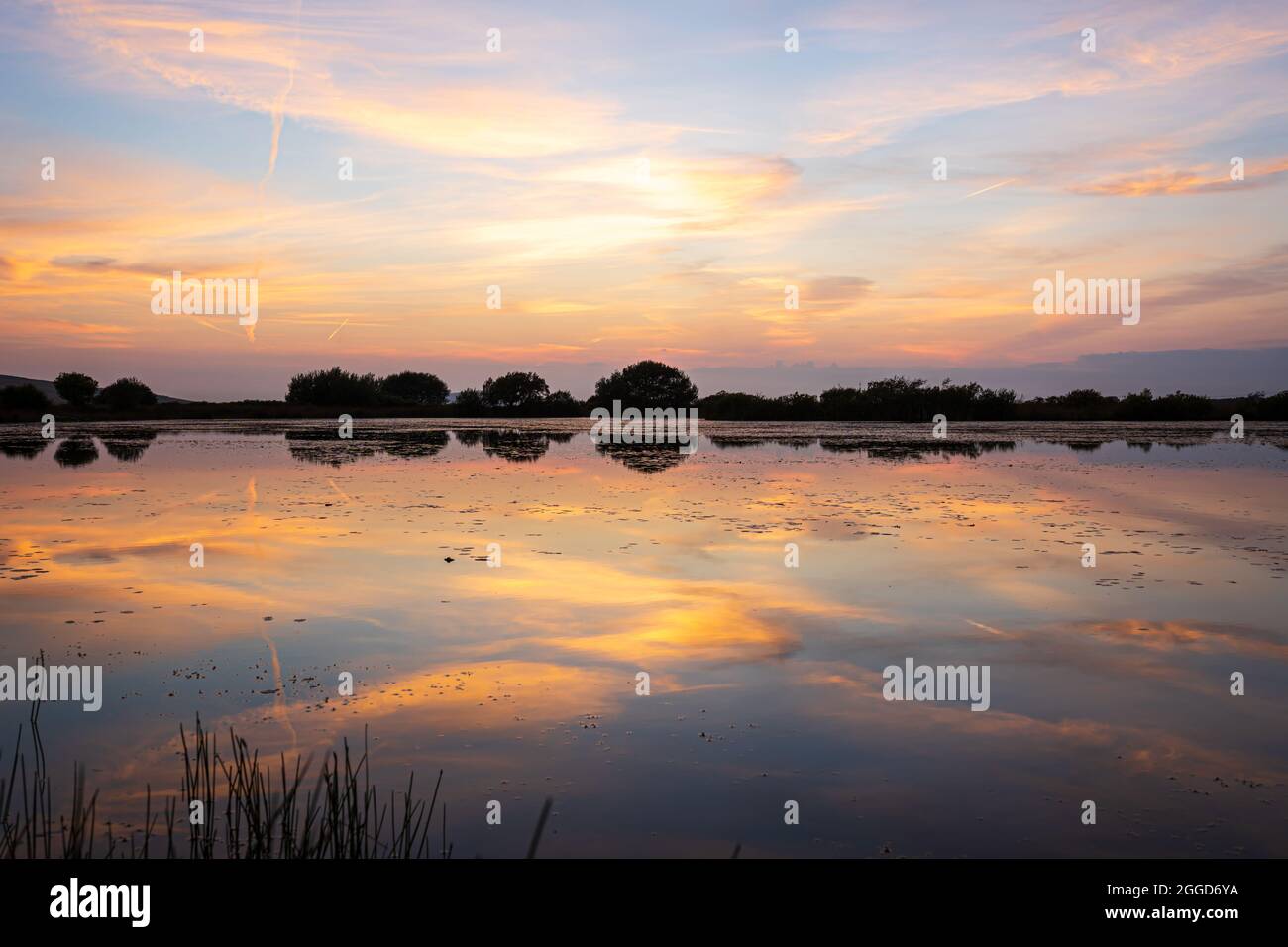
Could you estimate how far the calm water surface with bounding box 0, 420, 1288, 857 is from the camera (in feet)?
18.5

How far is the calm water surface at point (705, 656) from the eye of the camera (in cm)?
563

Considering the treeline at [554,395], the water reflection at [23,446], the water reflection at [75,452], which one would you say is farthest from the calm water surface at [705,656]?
the treeline at [554,395]

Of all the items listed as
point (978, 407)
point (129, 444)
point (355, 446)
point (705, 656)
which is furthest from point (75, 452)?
point (978, 407)

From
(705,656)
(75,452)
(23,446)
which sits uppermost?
(23,446)

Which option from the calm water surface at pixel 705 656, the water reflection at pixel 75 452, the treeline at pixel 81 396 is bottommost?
the calm water surface at pixel 705 656

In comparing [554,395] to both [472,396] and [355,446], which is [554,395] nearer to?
[472,396]

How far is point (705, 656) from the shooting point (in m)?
8.86

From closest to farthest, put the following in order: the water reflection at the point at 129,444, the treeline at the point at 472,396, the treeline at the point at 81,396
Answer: the water reflection at the point at 129,444 → the treeline at the point at 81,396 → the treeline at the point at 472,396

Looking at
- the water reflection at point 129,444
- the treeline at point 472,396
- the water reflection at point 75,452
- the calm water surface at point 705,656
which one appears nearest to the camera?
the calm water surface at point 705,656

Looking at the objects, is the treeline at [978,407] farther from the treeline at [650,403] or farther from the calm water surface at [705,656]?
the calm water surface at [705,656]

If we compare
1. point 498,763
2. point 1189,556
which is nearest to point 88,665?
point 498,763

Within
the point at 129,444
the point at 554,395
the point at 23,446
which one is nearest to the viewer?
the point at 23,446

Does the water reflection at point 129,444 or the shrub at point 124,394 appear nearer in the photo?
the water reflection at point 129,444
